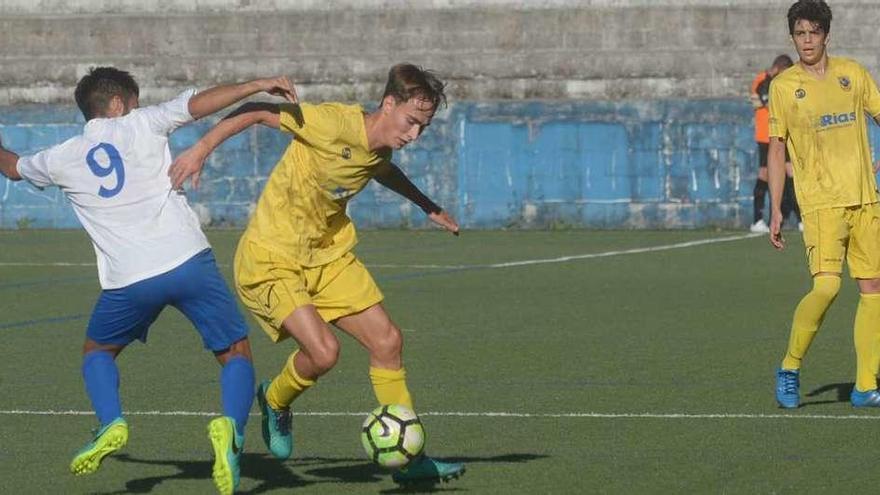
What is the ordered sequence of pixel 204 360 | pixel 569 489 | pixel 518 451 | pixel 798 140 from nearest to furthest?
1. pixel 569 489
2. pixel 518 451
3. pixel 798 140
4. pixel 204 360

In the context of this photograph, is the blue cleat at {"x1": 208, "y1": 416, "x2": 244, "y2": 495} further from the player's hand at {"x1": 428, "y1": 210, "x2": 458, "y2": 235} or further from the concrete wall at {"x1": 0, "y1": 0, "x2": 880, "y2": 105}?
the concrete wall at {"x1": 0, "y1": 0, "x2": 880, "y2": 105}

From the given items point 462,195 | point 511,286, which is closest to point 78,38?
point 462,195

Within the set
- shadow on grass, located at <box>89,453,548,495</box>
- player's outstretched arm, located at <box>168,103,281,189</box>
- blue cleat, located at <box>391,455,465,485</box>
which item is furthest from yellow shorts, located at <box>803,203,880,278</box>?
player's outstretched arm, located at <box>168,103,281,189</box>

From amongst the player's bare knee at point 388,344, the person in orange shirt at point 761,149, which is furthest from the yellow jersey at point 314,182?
the person in orange shirt at point 761,149

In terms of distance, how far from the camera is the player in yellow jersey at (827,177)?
9.42 metres

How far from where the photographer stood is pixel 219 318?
7590 mm

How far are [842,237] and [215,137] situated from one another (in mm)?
3492

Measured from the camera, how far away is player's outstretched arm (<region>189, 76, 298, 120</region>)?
711 cm

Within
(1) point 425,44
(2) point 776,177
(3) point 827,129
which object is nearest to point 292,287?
(2) point 776,177

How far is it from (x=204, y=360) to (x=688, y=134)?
12269 millimetres

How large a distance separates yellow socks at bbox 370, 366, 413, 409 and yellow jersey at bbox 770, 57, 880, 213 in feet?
8.74

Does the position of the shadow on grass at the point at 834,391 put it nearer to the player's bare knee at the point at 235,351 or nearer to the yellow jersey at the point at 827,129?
the yellow jersey at the point at 827,129

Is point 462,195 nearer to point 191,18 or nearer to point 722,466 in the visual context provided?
point 191,18

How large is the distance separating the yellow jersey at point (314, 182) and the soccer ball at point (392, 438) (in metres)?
0.75
